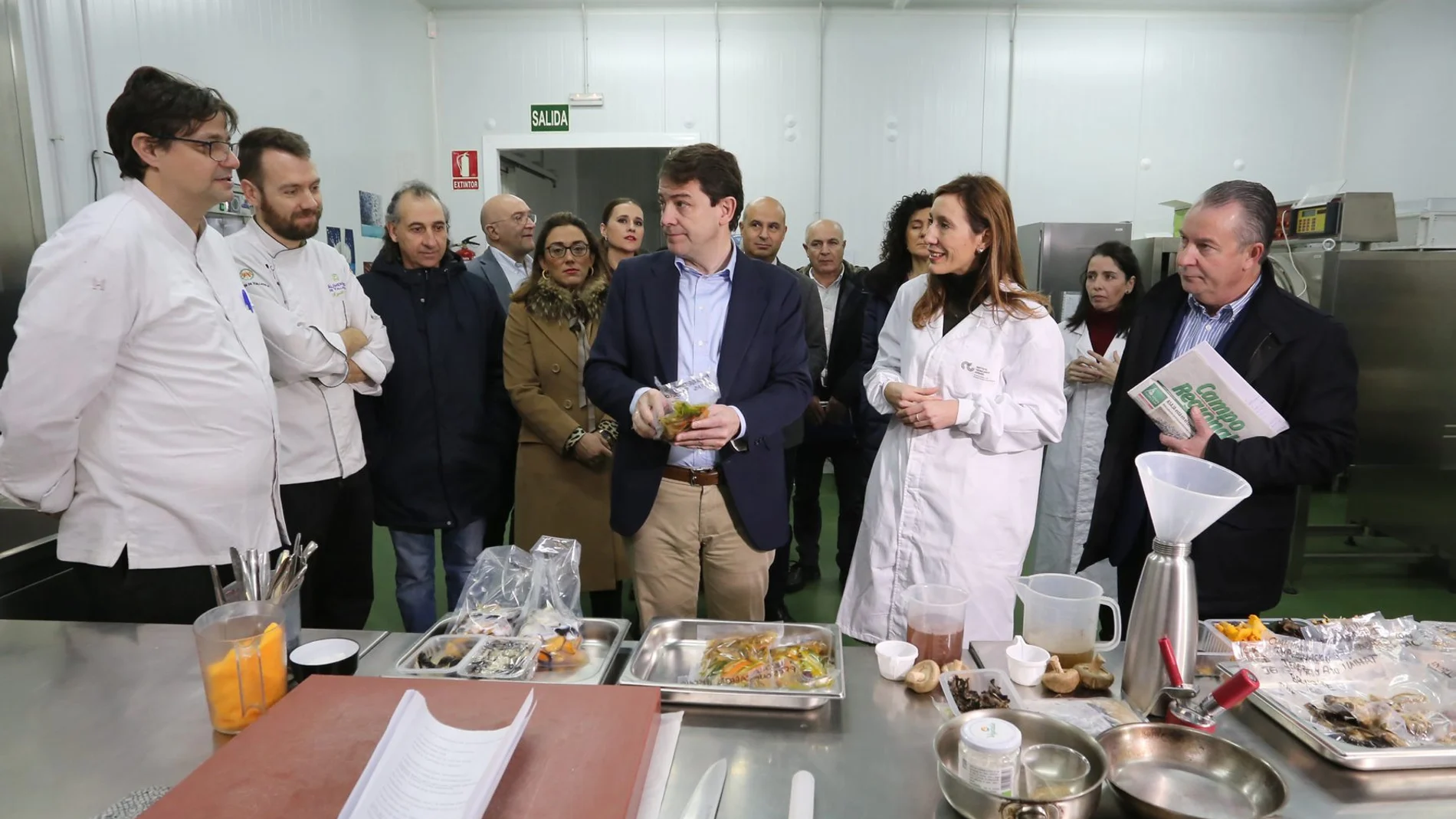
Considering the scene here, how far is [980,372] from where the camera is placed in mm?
2014

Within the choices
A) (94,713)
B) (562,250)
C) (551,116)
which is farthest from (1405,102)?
(94,713)

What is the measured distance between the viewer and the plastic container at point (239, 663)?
1.11 meters

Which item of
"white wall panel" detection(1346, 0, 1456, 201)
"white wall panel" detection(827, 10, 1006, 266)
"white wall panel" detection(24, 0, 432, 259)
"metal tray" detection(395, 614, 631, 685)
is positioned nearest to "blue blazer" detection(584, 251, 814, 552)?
"metal tray" detection(395, 614, 631, 685)

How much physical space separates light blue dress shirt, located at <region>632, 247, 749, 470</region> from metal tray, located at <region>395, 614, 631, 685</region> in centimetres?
56

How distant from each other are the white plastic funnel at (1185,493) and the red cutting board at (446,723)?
29.5 inches

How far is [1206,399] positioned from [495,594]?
1536 mm

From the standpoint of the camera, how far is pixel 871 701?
1234 mm

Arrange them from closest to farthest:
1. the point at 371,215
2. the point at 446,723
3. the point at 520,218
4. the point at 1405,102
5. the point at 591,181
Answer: the point at 446,723, the point at 520,218, the point at 371,215, the point at 1405,102, the point at 591,181

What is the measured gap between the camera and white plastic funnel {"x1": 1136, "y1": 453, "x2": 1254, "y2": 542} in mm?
1064

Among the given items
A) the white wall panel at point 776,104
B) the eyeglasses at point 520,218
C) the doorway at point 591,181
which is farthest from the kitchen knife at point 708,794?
the doorway at point 591,181

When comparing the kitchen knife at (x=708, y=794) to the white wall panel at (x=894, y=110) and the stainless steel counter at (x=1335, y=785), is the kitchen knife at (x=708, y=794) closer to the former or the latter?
the stainless steel counter at (x=1335, y=785)

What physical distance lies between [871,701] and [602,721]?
444 mm

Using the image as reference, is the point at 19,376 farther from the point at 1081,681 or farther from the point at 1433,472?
the point at 1433,472

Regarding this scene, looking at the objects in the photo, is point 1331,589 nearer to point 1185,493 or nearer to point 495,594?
point 1185,493
